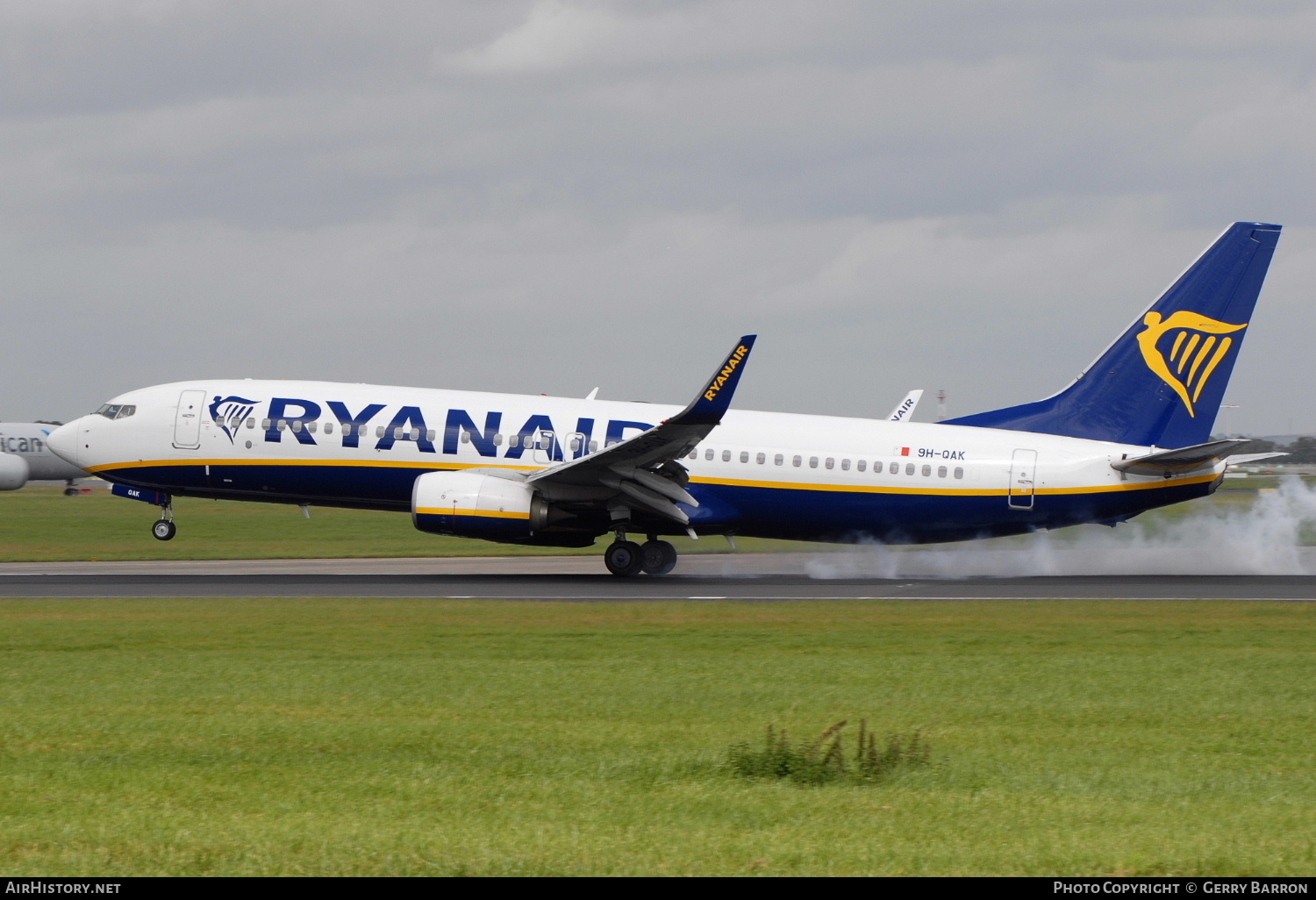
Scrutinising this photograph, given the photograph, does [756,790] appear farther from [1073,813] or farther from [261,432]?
[261,432]

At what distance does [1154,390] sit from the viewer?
110 feet

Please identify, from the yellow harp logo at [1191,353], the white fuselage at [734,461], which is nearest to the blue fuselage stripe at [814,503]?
the white fuselage at [734,461]

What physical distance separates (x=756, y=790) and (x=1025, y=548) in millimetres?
35335

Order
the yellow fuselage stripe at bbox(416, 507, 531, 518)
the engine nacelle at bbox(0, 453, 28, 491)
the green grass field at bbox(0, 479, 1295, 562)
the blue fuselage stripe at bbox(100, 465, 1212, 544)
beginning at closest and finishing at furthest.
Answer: the yellow fuselage stripe at bbox(416, 507, 531, 518) → the blue fuselage stripe at bbox(100, 465, 1212, 544) → the green grass field at bbox(0, 479, 1295, 562) → the engine nacelle at bbox(0, 453, 28, 491)

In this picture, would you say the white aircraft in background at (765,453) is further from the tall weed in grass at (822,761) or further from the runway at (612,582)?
the tall weed in grass at (822,761)

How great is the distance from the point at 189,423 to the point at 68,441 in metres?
3.88

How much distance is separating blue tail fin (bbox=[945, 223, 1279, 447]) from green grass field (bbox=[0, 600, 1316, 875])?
11.9m

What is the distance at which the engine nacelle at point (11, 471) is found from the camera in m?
69.2

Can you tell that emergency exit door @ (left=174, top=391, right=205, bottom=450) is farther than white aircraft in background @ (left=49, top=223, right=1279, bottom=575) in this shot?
Yes

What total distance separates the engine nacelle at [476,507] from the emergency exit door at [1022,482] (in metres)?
11.2

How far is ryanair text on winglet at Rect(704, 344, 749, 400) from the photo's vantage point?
92.3ft

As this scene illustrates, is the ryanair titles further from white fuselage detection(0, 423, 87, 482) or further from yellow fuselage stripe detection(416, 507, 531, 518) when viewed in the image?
white fuselage detection(0, 423, 87, 482)

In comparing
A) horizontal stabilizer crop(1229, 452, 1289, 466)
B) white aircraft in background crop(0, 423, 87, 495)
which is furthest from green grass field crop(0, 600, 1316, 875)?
white aircraft in background crop(0, 423, 87, 495)

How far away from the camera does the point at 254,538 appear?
160 feet
